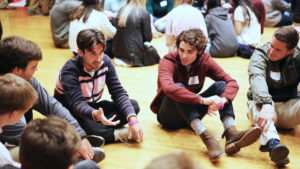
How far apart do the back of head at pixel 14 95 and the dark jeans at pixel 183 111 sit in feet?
3.77

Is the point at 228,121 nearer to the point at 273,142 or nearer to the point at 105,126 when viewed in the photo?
the point at 273,142

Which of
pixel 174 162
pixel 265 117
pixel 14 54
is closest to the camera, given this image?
pixel 174 162

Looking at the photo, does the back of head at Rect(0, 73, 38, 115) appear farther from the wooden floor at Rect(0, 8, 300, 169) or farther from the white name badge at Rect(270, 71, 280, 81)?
the white name badge at Rect(270, 71, 280, 81)

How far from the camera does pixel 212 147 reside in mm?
2402

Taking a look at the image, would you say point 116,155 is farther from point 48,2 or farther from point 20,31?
point 48,2

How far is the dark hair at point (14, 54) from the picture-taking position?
2.08 metres

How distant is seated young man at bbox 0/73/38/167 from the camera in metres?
1.61

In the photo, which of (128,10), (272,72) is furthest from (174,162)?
(128,10)

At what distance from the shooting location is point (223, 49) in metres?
4.49

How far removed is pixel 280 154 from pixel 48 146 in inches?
62.8

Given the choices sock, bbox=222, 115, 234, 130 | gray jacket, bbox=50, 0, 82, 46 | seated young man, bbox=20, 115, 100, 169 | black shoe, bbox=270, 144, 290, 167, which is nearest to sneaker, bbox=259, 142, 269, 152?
black shoe, bbox=270, 144, 290, 167

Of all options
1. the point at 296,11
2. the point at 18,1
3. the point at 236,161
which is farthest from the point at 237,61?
the point at 18,1

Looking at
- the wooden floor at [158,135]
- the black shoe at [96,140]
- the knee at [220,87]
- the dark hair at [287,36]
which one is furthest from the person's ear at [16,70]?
the dark hair at [287,36]

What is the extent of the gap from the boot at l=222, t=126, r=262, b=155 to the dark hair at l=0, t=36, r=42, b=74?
4.57 feet
